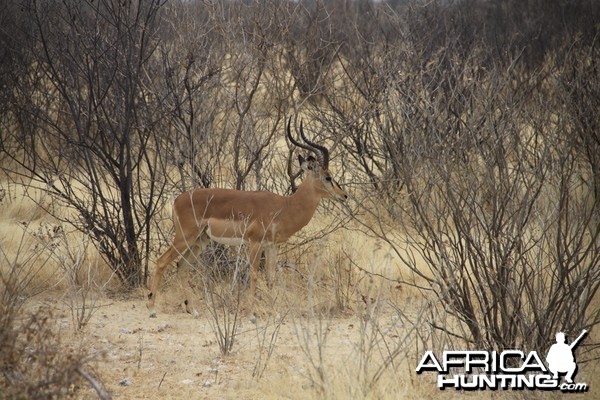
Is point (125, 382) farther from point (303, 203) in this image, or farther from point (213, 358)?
point (303, 203)

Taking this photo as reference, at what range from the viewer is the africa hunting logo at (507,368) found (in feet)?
16.3

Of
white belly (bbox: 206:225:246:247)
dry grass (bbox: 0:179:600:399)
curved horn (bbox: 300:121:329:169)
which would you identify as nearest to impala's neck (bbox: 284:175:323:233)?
curved horn (bbox: 300:121:329:169)

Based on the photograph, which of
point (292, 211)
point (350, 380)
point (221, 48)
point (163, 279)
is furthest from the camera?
point (221, 48)

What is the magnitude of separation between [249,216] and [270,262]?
0.47 metres

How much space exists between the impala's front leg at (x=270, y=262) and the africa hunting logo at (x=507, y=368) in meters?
2.33

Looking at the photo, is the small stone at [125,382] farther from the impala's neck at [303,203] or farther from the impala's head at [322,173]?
the impala's head at [322,173]

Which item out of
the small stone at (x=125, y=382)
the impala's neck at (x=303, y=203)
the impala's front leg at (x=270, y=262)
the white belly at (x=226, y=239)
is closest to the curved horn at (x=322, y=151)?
the impala's neck at (x=303, y=203)

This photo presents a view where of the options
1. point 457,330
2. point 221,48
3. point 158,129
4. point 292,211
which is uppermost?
point 221,48

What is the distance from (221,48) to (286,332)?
481cm

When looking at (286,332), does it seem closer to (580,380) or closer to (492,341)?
(492,341)

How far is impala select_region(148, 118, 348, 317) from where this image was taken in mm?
7215

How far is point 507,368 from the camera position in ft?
17.1

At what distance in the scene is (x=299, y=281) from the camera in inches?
312

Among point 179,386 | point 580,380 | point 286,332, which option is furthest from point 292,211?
point 580,380
